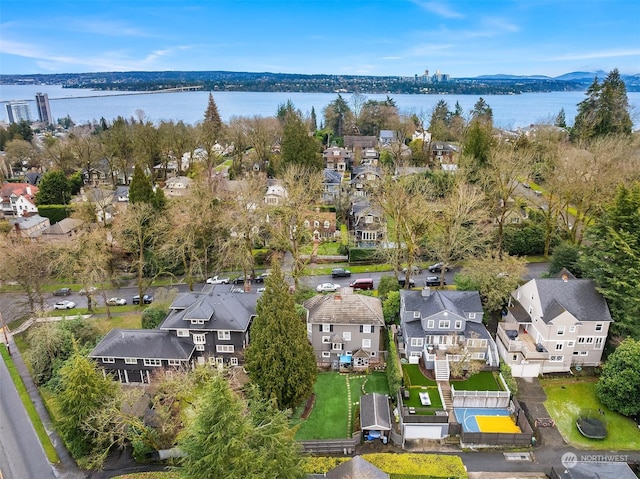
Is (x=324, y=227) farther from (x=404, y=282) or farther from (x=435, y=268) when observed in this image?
(x=435, y=268)

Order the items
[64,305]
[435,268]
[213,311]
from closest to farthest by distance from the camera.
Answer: [213,311] < [64,305] < [435,268]

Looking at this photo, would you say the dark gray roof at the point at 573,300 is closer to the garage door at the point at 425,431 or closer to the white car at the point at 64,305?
the garage door at the point at 425,431

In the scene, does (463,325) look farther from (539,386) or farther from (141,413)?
(141,413)

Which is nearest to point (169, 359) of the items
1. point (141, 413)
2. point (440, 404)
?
point (141, 413)

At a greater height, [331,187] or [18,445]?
[331,187]

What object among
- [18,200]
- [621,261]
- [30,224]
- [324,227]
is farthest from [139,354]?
[18,200]
